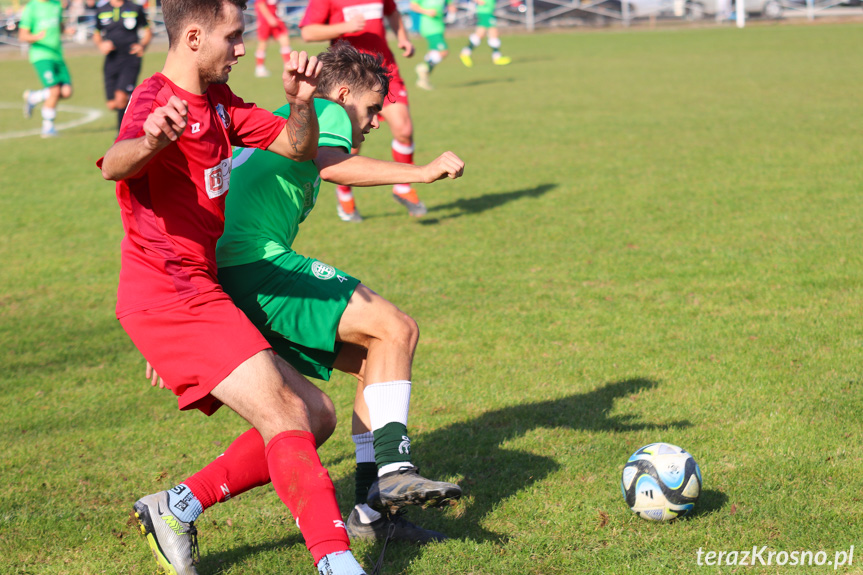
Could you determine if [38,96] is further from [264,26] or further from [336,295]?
[336,295]

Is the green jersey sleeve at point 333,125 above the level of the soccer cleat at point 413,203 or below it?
above

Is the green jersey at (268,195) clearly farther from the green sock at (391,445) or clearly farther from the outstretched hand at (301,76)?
the green sock at (391,445)

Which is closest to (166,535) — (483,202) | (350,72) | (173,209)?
(173,209)

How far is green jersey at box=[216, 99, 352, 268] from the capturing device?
133 inches

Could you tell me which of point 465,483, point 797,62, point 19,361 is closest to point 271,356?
point 465,483

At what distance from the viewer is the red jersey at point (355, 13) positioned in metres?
8.40

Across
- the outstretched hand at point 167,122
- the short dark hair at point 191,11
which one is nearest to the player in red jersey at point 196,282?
the short dark hair at point 191,11

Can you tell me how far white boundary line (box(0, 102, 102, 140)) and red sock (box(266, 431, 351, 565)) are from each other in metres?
14.9

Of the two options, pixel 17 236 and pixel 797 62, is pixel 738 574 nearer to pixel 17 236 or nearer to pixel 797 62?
pixel 17 236

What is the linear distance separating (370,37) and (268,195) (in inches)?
214

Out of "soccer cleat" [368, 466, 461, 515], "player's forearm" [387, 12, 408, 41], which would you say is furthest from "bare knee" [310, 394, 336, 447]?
"player's forearm" [387, 12, 408, 41]

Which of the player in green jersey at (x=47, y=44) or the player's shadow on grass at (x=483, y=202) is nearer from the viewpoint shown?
the player's shadow on grass at (x=483, y=202)

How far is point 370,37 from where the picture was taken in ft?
27.8

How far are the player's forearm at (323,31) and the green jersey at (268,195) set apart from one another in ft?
15.1
